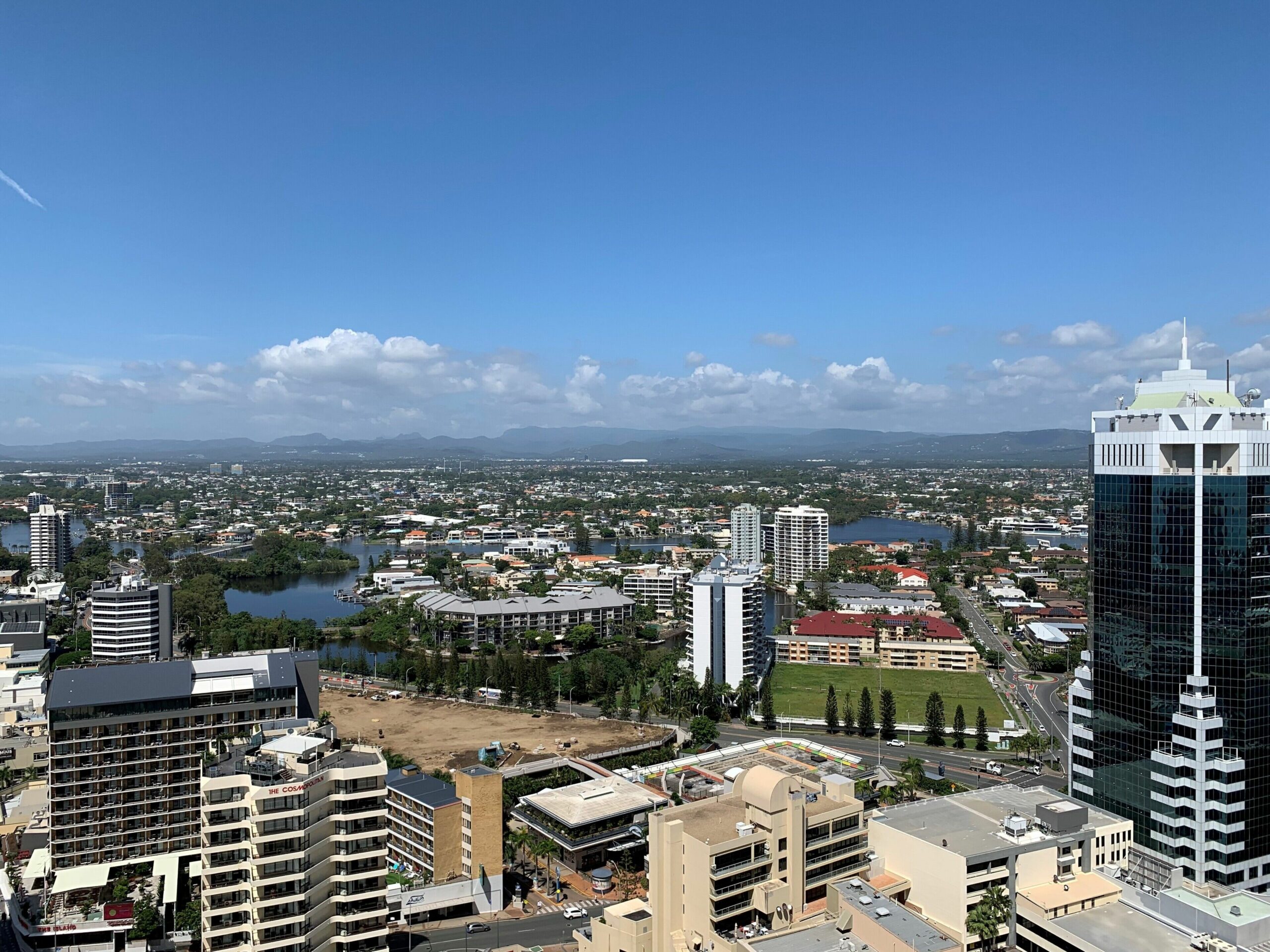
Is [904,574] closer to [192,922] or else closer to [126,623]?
[126,623]

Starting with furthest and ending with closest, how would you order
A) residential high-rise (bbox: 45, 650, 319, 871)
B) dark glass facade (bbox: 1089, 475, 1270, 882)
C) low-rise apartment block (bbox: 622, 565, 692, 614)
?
low-rise apartment block (bbox: 622, 565, 692, 614) → residential high-rise (bbox: 45, 650, 319, 871) → dark glass facade (bbox: 1089, 475, 1270, 882)

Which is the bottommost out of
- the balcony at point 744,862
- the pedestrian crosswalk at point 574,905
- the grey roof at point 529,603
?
the pedestrian crosswalk at point 574,905

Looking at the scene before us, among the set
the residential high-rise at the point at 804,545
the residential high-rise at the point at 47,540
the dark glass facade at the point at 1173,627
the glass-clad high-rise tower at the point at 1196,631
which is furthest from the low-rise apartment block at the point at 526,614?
the glass-clad high-rise tower at the point at 1196,631

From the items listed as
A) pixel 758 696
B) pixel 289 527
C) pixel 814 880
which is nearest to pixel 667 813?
pixel 814 880

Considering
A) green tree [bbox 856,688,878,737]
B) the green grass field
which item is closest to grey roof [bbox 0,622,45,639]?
the green grass field

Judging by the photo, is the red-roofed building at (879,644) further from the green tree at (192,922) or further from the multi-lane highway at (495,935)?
the green tree at (192,922)

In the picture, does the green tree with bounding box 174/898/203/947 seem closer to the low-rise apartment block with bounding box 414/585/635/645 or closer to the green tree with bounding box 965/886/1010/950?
the green tree with bounding box 965/886/1010/950
